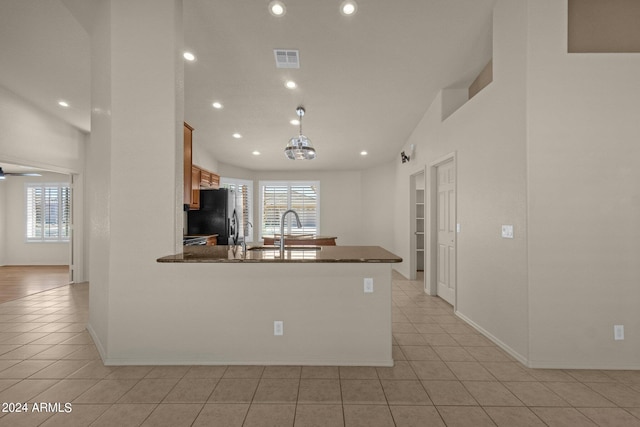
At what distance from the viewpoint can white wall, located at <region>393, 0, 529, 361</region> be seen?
2730 mm

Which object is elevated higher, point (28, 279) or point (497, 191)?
point (497, 191)

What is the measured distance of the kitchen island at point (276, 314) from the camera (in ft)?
8.50

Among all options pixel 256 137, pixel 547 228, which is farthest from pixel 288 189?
pixel 547 228

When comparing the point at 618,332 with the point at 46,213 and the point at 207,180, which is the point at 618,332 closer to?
the point at 207,180

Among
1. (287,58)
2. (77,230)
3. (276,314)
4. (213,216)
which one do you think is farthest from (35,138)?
(276,314)

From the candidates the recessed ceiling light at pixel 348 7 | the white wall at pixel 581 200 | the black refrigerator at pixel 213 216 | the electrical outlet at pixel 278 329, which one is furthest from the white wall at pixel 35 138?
the white wall at pixel 581 200

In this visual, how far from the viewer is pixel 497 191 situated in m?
3.07

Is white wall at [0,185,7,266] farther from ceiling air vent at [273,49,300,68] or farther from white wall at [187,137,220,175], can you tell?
ceiling air vent at [273,49,300,68]

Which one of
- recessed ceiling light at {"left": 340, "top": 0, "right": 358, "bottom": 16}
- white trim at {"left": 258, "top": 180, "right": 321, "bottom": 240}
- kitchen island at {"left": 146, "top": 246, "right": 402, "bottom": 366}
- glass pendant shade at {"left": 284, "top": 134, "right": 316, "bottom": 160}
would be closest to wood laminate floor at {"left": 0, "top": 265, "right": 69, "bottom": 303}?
kitchen island at {"left": 146, "top": 246, "right": 402, "bottom": 366}

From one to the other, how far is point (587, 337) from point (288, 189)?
697 centimetres

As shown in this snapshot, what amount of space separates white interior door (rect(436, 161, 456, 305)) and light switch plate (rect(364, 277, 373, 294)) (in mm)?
1998

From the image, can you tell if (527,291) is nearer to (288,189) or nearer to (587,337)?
(587,337)

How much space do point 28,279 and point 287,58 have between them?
660 cm

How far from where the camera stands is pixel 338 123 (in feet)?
18.1
